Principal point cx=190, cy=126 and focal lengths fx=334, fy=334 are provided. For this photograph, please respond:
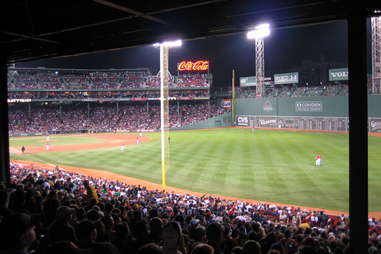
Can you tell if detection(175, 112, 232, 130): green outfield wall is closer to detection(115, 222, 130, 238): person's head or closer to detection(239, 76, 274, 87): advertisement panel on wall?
detection(239, 76, 274, 87): advertisement panel on wall

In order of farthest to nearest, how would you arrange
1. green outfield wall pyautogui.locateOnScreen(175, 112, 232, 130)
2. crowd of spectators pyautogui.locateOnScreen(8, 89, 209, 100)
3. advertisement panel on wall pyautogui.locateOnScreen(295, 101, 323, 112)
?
green outfield wall pyautogui.locateOnScreen(175, 112, 232, 130) < crowd of spectators pyautogui.locateOnScreen(8, 89, 209, 100) < advertisement panel on wall pyautogui.locateOnScreen(295, 101, 323, 112)

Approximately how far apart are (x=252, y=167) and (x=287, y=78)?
47073 mm

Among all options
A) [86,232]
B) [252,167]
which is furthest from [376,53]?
[86,232]

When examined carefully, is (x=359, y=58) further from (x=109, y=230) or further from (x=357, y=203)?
(x=109, y=230)

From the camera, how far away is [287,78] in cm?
6856

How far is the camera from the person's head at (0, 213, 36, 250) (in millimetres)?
2963

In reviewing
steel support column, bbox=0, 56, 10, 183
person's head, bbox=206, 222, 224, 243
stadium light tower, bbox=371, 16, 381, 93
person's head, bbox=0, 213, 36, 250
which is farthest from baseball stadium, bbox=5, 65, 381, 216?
person's head, bbox=0, 213, 36, 250

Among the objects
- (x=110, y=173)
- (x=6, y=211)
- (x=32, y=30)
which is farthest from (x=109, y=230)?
(x=110, y=173)

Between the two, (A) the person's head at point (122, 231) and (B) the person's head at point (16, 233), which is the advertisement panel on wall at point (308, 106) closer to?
(A) the person's head at point (122, 231)

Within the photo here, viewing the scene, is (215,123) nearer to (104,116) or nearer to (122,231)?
(104,116)

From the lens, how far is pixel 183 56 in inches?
3127

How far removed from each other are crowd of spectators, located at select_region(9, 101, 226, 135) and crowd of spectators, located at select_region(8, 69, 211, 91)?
5239mm

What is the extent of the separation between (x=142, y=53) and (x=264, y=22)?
75.9m

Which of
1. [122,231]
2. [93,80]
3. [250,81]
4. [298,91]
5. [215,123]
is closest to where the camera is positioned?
[122,231]
